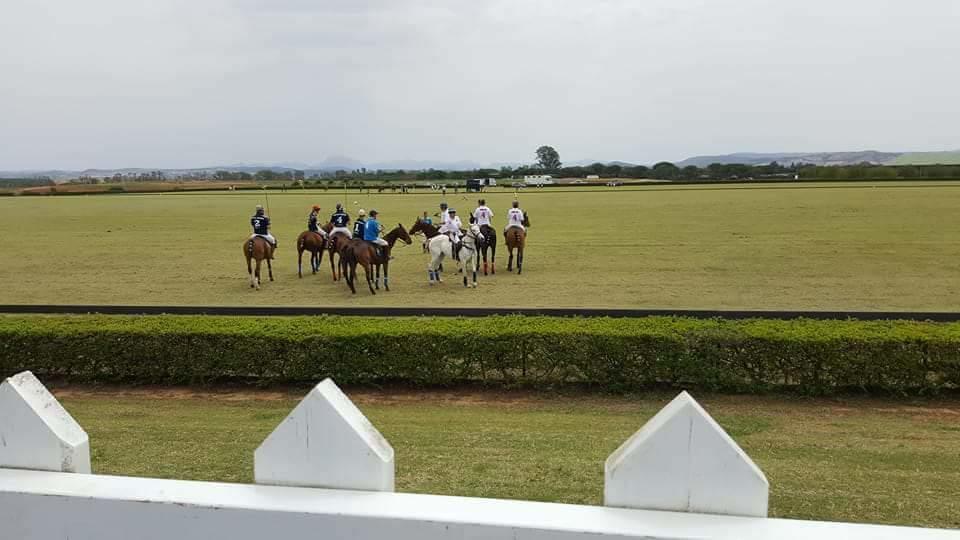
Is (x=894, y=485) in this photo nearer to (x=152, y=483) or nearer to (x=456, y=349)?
(x=456, y=349)

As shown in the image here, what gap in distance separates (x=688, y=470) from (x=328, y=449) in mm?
843

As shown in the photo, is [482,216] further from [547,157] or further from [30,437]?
[547,157]

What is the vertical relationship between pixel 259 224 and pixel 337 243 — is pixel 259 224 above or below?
above

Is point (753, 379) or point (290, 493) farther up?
point (290, 493)

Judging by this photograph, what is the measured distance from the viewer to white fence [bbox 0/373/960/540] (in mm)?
1567

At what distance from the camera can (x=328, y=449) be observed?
172cm

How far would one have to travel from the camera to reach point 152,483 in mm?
1797

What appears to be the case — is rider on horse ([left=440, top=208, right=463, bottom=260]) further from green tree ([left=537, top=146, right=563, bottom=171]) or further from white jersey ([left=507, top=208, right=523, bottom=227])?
green tree ([left=537, top=146, right=563, bottom=171])

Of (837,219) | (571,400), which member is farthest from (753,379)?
(837,219)

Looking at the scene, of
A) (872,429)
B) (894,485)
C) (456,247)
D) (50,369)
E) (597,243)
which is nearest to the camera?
(894,485)

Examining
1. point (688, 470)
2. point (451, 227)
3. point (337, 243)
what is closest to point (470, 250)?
point (451, 227)

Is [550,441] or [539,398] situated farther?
[539,398]

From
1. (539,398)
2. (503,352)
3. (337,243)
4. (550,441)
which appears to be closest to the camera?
(550,441)

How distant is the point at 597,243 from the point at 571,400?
18725mm
